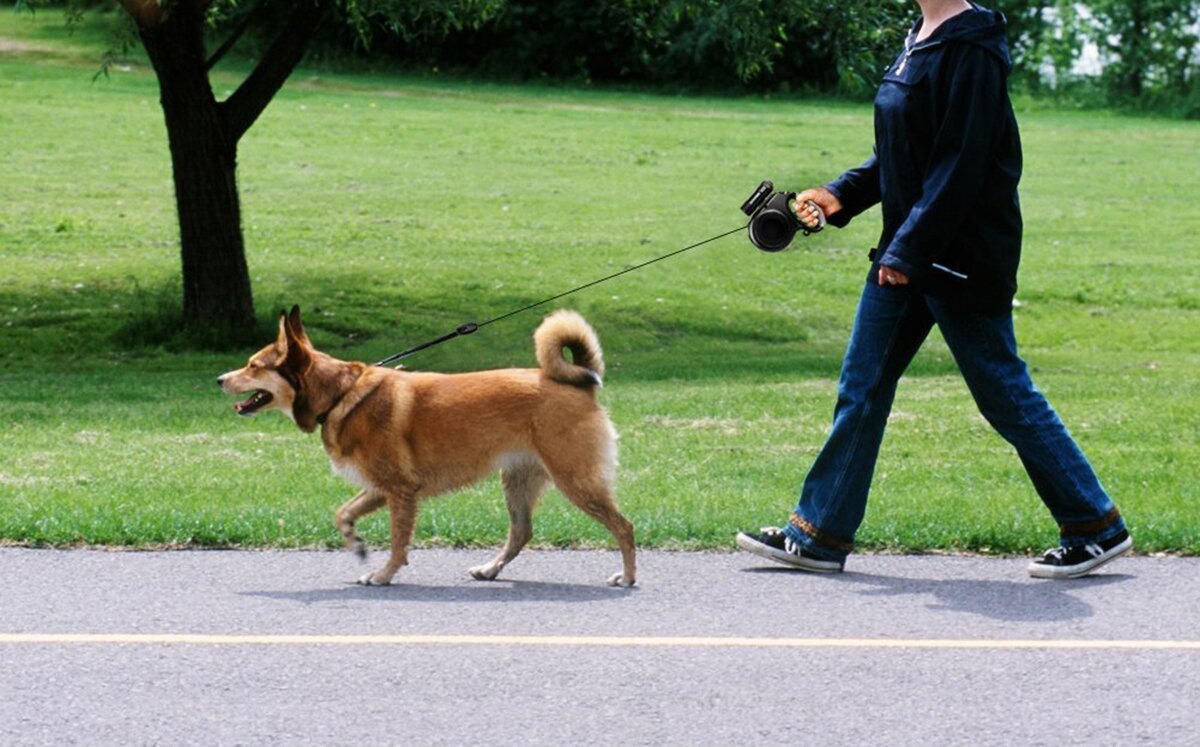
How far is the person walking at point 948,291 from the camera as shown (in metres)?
6.51

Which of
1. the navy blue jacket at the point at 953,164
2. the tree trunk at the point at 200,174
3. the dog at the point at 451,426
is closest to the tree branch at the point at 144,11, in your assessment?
the tree trunk at the point at 200,174

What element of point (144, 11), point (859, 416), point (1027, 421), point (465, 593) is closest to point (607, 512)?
point (465, 593)

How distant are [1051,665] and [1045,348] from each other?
12.1 metres

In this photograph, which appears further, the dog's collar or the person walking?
the dog's collar

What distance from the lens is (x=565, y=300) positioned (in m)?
18.7

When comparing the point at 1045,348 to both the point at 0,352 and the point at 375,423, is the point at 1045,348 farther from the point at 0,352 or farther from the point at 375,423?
the point at 375,423

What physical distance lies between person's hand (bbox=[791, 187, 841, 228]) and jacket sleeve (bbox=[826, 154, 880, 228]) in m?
0.02

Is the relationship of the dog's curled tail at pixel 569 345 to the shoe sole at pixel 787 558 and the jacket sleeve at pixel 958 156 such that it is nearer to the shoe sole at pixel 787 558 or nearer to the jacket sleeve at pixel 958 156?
the shoe sole at pixel 787 558

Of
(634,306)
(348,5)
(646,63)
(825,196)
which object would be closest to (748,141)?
(646,63)

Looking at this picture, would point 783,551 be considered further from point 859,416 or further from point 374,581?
point 374,581

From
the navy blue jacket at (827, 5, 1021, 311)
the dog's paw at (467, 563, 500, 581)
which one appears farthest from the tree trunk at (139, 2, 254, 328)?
the navy blue jacket at (827, 5, 1021, 311)

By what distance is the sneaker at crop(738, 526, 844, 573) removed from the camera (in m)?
6.98

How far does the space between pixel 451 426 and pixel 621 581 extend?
2.87 ft

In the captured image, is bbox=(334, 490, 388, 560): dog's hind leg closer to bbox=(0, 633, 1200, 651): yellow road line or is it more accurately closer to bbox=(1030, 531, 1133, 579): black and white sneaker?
bbox=(0, 633, 1200, 651): yellow road line
